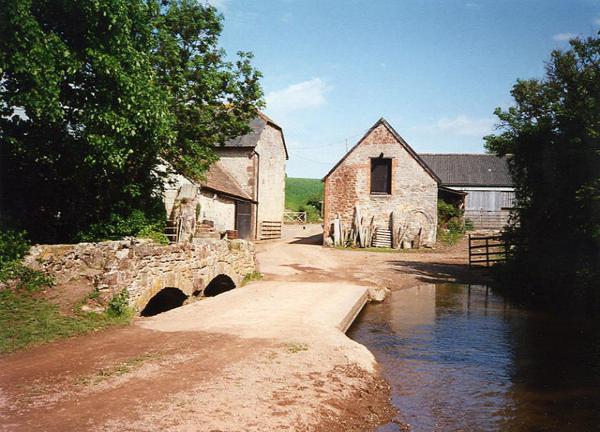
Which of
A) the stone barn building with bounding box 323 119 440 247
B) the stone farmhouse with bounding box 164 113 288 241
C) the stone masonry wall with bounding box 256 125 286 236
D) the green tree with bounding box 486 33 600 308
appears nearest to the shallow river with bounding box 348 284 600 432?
the green tree with bounding box 486 33 600 308

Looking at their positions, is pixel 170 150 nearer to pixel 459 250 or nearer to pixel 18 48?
pixel 18 48

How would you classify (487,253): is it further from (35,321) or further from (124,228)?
(35,321)

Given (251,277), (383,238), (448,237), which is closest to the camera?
(251,277)

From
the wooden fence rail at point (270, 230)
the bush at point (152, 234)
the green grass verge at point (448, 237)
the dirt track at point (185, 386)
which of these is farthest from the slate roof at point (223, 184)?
the dirt track at point (185, 386)

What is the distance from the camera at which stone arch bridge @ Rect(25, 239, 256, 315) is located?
9.09 meters

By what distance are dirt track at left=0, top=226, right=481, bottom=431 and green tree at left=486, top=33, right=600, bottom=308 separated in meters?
9.40

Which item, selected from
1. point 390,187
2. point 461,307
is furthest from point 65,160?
point 390,187

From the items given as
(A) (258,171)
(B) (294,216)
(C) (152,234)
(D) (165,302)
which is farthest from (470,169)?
(D) (165,302)

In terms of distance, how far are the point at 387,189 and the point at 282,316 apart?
66.1ft

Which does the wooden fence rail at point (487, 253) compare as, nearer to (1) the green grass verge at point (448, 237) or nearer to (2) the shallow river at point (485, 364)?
(1) the green grass verge at point (448, 237)

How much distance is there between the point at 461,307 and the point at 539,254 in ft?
15.2

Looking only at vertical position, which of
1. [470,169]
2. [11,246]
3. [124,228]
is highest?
[470,169]

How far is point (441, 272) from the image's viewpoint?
19.7m

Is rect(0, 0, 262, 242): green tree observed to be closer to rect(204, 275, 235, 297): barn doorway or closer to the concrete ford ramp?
rect(204, 275, 235, 297): barn doorway
